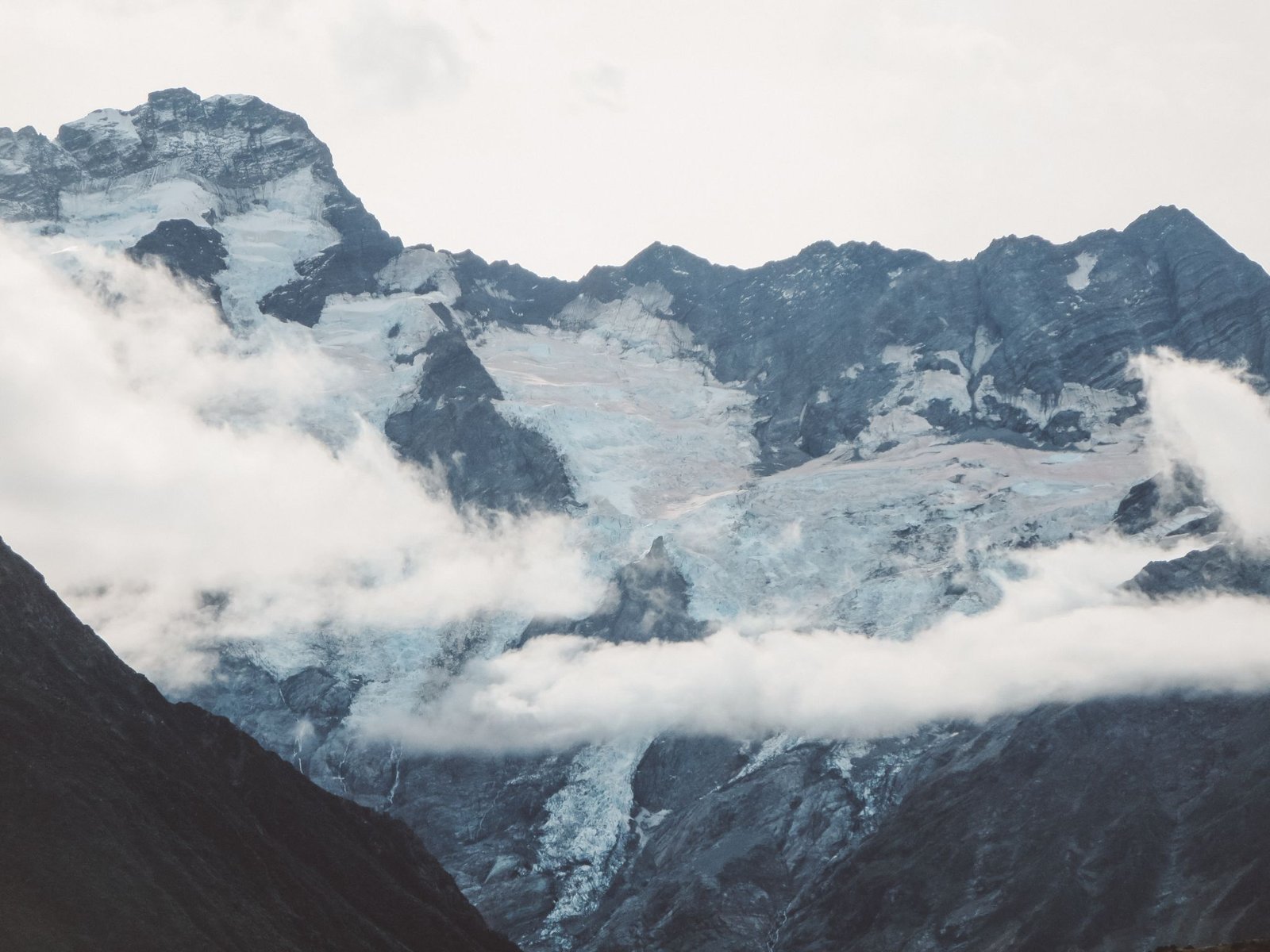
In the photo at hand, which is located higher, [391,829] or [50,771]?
[50,771]

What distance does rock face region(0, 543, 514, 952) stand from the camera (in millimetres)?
124750

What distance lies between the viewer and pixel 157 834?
137750mm

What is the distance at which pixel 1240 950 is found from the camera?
99062 millimetres

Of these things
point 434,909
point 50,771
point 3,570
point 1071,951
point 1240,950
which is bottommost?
point 1071,951

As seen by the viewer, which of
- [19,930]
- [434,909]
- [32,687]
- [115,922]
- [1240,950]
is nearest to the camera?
[1240,950]

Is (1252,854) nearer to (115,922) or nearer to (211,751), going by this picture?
(211,751)

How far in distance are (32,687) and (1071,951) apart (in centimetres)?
11055

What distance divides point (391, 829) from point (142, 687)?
36.8 meters

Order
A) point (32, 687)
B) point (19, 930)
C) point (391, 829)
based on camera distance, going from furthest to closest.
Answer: point (391, 829) < point (32, 687) < point (19, 930)

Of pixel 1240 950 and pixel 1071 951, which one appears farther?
pixel 1071 951

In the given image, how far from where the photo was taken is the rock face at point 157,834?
125 meters

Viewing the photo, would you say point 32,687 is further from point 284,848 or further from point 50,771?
point 284,848

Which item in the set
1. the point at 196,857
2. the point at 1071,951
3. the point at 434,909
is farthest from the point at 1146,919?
the point at 196,857

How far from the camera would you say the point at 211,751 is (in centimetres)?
16800
